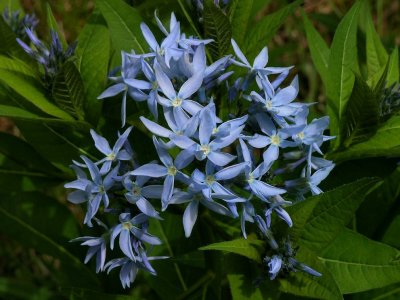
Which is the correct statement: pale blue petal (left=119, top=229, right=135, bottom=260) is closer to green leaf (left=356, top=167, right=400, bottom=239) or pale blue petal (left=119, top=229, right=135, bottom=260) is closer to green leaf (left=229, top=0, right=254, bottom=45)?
green leaf (left=229, top=0, right=254, bottom=45)

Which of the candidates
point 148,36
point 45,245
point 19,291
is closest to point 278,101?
point 148,36

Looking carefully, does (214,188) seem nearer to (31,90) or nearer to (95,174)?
(95,174)

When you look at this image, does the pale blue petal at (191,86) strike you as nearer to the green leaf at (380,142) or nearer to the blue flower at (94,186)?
the blue flower at (94,186)

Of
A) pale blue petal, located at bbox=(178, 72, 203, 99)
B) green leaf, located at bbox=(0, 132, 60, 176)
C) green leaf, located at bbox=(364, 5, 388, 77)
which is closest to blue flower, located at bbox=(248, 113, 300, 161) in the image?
pale blue petal, located at bbox=(178, 72, 203, 99)

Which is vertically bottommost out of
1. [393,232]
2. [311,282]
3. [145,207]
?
[393,232]

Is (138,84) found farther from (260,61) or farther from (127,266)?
(127,266)
